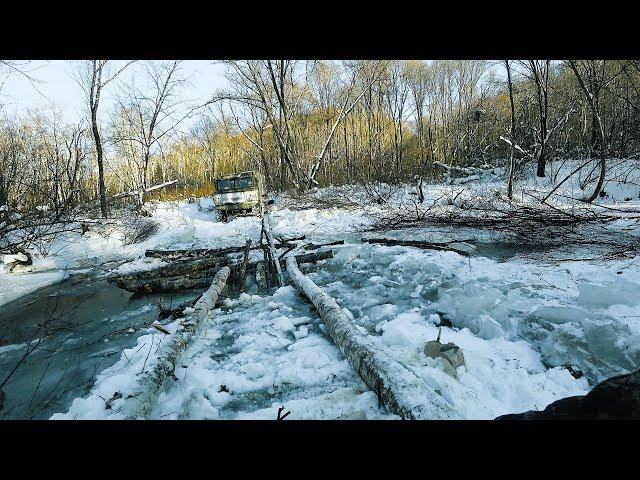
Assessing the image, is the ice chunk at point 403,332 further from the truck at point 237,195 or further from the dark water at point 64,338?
the truck at point 237,195

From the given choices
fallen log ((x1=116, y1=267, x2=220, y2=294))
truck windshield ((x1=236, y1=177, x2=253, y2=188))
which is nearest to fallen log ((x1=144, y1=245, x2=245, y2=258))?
fallen log ((x1=116, y1=267, x2=220, y2=294))

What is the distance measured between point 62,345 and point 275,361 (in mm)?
3705

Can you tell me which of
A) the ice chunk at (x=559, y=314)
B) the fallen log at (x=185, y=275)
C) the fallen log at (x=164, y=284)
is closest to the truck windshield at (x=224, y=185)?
the fallen log at (x=185, y=275)

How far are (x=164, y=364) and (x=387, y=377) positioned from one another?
2.29 m

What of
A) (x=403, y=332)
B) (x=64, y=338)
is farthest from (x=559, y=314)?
(x=64, y=338)

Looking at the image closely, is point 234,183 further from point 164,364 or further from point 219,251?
point 164,364

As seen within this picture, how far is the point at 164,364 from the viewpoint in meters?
3.55

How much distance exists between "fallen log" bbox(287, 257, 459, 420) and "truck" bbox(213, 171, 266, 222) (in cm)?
1364

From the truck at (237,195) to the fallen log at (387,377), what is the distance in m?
13.6

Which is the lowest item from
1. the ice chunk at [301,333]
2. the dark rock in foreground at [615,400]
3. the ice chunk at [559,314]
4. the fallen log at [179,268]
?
the ice chunk at [301,333]

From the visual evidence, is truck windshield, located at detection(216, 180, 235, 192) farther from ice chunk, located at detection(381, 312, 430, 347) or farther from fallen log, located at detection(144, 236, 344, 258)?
ice chunk, located at detection(381, 312, 430, 347)

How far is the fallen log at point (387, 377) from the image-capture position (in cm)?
243
